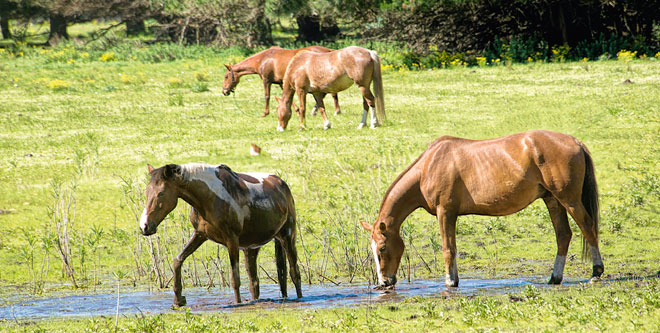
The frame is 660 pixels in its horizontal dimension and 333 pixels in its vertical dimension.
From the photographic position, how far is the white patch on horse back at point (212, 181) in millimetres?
9000

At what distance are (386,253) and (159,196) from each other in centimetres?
282

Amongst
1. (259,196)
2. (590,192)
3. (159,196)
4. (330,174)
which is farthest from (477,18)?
(159,196)

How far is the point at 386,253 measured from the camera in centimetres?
1012

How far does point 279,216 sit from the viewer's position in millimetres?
9703

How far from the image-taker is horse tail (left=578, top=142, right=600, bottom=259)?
32.5 ft

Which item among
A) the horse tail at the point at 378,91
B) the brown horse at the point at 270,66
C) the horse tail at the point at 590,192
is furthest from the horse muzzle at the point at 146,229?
the brown horse at the point at 270,66

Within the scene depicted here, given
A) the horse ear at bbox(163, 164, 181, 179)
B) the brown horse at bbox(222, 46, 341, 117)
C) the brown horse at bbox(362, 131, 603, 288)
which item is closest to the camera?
the horse ear at bbox(163, 164, 181, 179)

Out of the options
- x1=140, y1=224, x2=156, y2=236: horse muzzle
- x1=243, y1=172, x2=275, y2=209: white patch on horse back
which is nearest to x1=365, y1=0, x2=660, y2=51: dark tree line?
x1=243, y1=172, x2=275, y2=209: white patch on horse back

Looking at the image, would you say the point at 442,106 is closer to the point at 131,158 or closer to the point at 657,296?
the point at 131,158

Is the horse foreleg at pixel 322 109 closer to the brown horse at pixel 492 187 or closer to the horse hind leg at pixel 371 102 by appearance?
the horse hind leg at pixel 371 102

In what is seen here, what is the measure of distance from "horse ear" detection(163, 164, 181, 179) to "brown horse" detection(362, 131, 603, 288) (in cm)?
250

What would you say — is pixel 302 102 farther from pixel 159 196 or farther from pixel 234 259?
pixel 159 196

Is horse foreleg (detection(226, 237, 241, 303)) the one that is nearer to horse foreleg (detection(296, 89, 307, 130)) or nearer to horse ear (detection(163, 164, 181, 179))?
horse ear (detection(163, 164, 181, 179))

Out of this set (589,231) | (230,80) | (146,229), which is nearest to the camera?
(146,229)
